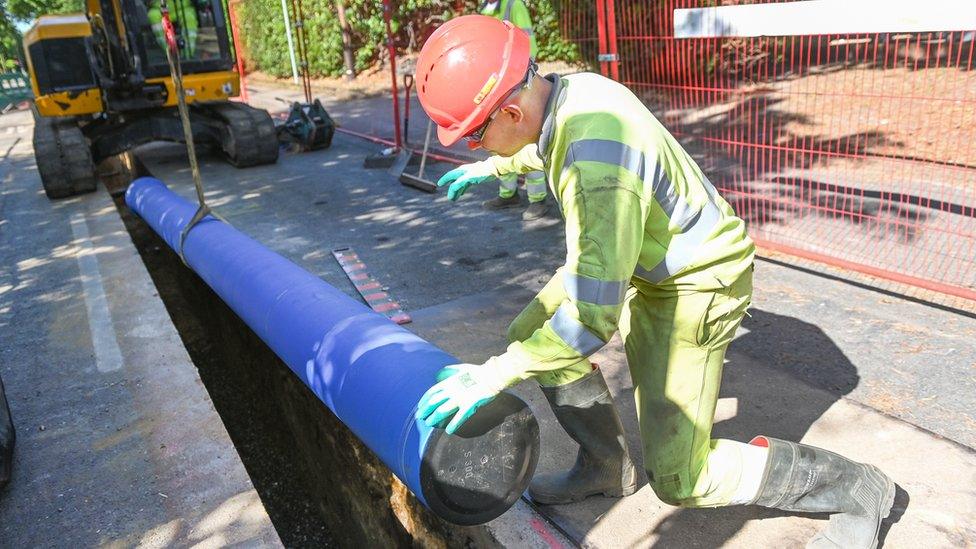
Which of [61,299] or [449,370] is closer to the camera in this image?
[449,370]

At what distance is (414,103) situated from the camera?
48.0 feet

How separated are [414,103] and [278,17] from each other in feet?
34.5

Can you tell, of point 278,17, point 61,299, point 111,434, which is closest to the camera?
point 111,434

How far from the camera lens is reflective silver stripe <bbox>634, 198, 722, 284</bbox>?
7.15 feet

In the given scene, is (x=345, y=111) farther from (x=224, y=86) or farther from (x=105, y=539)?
(x=105, y=539)

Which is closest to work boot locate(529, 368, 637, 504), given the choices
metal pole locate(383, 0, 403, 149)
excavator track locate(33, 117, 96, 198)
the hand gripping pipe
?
the hand gripping pipe

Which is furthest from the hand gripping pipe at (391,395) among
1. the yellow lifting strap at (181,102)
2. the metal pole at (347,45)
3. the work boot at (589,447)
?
the metal pole at (347,45)

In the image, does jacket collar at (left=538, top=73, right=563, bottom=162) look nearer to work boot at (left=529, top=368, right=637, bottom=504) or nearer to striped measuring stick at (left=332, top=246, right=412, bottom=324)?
work boot at (left=529, top=368, right=637, bottom=504)

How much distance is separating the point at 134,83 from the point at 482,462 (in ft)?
28.8

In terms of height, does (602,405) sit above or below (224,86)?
below

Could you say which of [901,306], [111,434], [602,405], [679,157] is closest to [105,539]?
[111,434]

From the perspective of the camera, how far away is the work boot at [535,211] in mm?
6812

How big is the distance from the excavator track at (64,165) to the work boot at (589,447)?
26.3 ft

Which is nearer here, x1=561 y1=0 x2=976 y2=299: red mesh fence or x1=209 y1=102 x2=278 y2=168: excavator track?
x1=561 y1=0 x2=976 y2=299: red mesh fence
